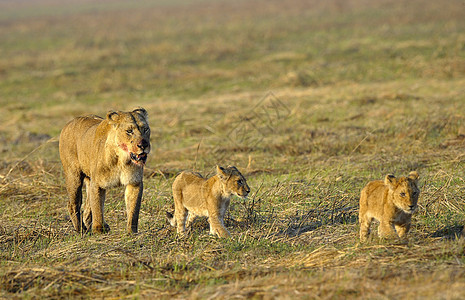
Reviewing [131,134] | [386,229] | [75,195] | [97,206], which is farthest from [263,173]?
[386,229]

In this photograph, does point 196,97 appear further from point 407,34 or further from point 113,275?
point 407,34

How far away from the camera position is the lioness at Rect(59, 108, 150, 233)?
7422 mm

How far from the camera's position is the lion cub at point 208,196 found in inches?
293

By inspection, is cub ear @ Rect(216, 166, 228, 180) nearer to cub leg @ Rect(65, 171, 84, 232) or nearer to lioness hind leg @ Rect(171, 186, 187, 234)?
lioness hind leg @ Rect(171, 186, 187, 234)

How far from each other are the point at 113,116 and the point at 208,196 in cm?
146

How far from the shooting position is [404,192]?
21.2 ft

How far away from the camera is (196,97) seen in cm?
2114

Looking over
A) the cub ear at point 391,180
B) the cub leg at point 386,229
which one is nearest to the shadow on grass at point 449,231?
the cub leg at point 386,229

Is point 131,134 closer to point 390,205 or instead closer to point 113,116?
point 113,116

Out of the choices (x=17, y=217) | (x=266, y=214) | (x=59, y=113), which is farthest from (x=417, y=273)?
(x=59, y=113)

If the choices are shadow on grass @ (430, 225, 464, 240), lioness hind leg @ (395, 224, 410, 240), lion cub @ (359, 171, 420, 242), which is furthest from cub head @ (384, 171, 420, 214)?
shadow on grass @ (430, 225, 464, 240)

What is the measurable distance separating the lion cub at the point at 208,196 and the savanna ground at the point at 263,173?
242 mm

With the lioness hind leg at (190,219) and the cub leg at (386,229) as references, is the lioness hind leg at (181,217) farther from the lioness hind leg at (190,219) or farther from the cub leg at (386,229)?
the cub leg at (386,229)

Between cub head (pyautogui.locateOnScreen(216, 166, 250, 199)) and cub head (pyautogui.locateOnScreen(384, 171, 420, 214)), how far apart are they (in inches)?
64.6
